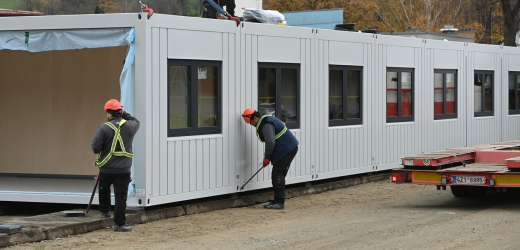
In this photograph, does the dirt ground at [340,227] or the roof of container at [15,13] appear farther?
the roof of container at [15,13]

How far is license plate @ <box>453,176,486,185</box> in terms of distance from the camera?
12711 mm

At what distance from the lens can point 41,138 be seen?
592 inches

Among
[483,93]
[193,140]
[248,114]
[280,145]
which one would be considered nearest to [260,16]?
[248,114]

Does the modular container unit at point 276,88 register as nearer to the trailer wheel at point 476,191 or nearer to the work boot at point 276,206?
the work boot at point 276,206

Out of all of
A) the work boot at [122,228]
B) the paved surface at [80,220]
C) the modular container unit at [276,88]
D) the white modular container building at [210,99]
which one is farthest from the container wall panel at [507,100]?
the work boot at [122,228]

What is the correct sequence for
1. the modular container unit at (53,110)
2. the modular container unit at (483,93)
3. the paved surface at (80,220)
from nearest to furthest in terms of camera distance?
the paved surface at (80,220), the modular container unit at (53,110), the modular container unit at (483,93)

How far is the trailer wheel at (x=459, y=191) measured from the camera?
1473 centimetres

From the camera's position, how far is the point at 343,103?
1650 centimetres

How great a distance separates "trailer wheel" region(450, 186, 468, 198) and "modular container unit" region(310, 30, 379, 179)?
95.2 inches

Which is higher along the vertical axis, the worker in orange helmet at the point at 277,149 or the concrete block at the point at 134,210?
the worker in orange helmet at the point at 277,149

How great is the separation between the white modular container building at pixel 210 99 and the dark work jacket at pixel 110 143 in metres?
0.85

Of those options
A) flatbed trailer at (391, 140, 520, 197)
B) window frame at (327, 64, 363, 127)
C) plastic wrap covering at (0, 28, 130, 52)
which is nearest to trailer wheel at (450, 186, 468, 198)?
flatbed trailer at (391, 140, 520, 197)

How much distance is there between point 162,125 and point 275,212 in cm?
235

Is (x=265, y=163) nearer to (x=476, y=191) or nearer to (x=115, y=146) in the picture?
(x=115, y=146)
